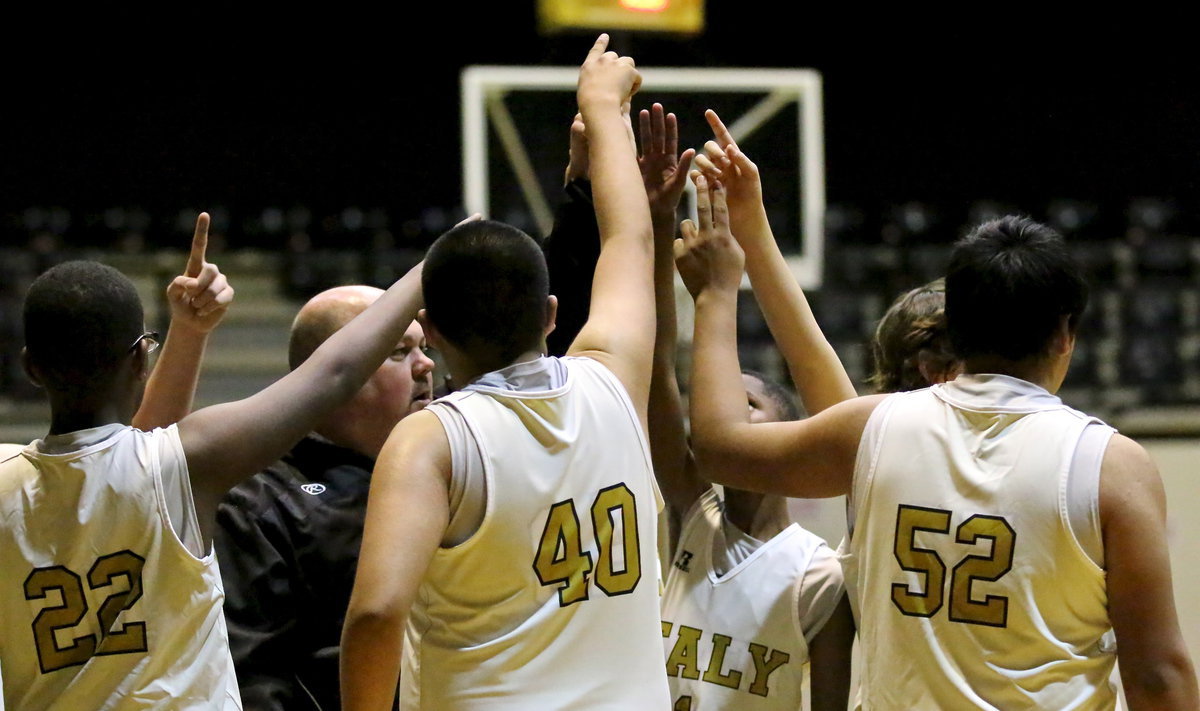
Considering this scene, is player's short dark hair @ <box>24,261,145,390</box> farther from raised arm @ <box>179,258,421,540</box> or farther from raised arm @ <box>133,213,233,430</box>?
raised arm @ <box>133,213,233,430</box>

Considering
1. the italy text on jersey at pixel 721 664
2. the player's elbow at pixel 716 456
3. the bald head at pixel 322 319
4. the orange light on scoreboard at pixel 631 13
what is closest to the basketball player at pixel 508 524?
the player's elbow at pixel 716 456

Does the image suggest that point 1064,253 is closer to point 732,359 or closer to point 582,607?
point 732,359

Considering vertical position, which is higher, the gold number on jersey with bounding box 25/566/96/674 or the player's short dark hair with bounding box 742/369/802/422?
the player's short dark hair with bounding box 742/369/802/422

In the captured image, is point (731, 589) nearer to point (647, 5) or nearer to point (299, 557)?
point (299, 557)

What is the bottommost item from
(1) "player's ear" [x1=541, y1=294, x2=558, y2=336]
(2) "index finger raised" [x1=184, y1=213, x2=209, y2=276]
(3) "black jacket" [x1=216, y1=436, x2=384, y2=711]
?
(3) "black jacket" [x1=216, y1=436, x2=384, y2=711]

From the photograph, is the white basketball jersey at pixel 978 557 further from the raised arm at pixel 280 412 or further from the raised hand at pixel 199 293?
the raised hand at pixel 199 293

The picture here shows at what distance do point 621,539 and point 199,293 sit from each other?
94 cm

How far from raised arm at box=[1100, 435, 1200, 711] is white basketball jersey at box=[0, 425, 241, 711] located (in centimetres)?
141

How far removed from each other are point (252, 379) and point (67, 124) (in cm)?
279

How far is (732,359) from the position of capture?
2395mm

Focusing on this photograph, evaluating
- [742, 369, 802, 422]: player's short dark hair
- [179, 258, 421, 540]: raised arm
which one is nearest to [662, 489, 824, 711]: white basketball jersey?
[742, 369, 802, 422]: player's short dark hair

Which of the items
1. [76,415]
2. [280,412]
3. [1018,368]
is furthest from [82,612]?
[1018,368]

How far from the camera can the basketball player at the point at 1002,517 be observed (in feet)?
→ 6.48

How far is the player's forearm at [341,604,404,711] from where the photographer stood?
1856mm
